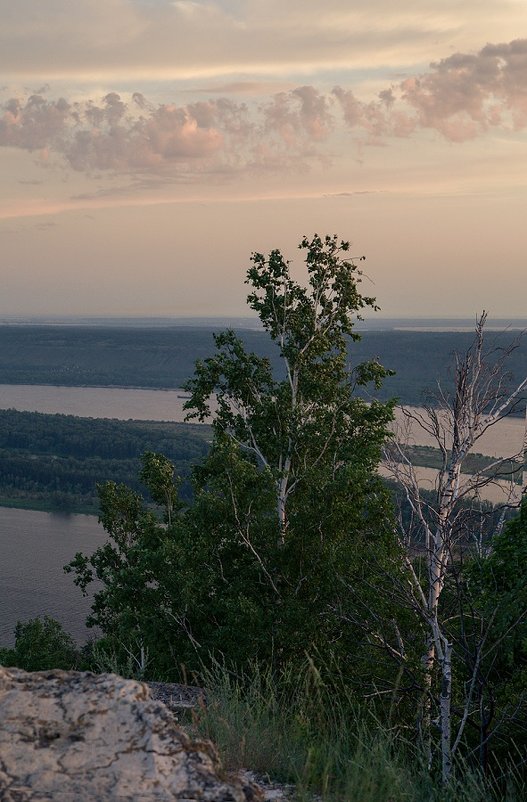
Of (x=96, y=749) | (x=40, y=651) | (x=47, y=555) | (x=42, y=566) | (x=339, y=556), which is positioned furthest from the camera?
(x=47, y=555)

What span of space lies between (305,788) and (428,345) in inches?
7396

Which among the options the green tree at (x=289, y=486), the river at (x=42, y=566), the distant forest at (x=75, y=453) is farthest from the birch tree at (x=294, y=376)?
the distant forest at (x=75, y=453)

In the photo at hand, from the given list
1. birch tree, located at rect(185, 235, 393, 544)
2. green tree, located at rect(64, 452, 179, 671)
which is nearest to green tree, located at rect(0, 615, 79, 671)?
green tree, located at rect(64, 452, 179, 671)

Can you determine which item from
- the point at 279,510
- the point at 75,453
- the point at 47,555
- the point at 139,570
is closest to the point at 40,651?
the point at 139,570

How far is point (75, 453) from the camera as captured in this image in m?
124

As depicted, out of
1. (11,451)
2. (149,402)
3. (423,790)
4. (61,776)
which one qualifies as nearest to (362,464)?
(423,790)

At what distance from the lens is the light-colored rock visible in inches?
119

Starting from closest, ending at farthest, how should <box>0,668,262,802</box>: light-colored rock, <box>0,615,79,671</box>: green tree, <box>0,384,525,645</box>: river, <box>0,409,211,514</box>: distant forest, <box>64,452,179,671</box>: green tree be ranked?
<box>0,668,262,802</box>: light-colored rock, <box>64,452,179,671</box>: green tree, <box>0,615,79,671</box>: green tree, <box>0,384,525,645</box>: river, <box>0,409,211,514</box>: distant forest

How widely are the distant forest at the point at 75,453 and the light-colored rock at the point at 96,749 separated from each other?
89865 mm

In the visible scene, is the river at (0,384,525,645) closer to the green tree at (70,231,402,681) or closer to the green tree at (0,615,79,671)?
the green tree at (70,231,402,681)

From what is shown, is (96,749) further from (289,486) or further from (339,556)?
(289,486)

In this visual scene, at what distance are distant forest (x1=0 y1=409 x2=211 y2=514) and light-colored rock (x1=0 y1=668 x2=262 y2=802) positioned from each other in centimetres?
8986

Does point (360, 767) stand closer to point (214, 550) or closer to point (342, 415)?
point (214, 550)

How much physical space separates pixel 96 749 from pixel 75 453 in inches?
4873
